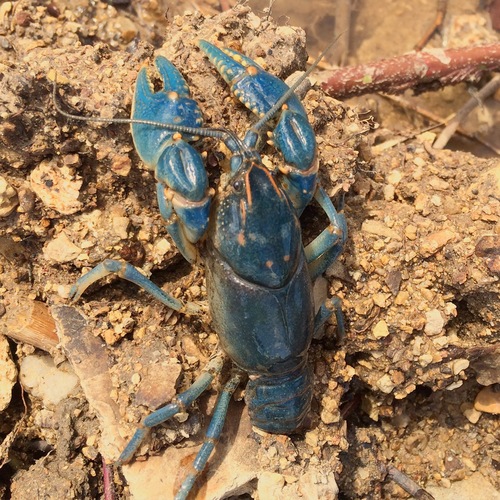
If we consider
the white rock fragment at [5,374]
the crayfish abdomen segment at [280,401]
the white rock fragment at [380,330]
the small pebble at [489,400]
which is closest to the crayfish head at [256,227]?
the crayfish abdomen segment at [280,401]

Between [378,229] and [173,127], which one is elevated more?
[173,127]

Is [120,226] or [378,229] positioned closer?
[120,226]

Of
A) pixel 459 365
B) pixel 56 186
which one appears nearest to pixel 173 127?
pixel 56 186

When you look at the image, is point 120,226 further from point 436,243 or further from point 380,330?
point 436,243

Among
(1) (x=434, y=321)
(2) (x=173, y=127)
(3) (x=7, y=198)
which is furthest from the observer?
(1) (x=434, y=321)

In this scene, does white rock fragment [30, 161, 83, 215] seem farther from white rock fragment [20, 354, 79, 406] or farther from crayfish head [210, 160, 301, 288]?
white rock fragment [20, 354, 79, 406]

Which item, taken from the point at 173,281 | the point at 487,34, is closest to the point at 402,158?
the point at 173,281

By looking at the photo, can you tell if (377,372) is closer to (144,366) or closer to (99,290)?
(144,366)
